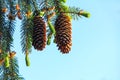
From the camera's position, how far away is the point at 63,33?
10.4 ft

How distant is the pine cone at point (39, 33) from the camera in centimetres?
329

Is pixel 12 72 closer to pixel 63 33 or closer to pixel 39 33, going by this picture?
pixel 39 33

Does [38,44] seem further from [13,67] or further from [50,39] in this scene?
[13,67]

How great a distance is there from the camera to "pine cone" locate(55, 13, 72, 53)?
3.15 metres

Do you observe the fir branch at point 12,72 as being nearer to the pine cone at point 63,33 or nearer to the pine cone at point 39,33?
the pine cone at point 39,33

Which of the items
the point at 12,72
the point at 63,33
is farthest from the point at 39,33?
the point at 12,72

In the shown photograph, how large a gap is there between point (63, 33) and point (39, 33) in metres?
0.27

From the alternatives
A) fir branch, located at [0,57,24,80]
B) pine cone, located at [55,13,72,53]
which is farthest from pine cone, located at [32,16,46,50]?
fir branch, located at [0,57,24,80]

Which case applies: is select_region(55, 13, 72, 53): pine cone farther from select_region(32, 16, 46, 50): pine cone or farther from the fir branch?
the fir branch

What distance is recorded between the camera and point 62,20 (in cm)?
326

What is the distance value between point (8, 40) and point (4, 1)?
1.53 ft

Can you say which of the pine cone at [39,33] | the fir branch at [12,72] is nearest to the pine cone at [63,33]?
the pine cone at [39,33]

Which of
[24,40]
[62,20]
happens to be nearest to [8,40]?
[24,40]

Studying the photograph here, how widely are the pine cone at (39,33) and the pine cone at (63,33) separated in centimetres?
16
